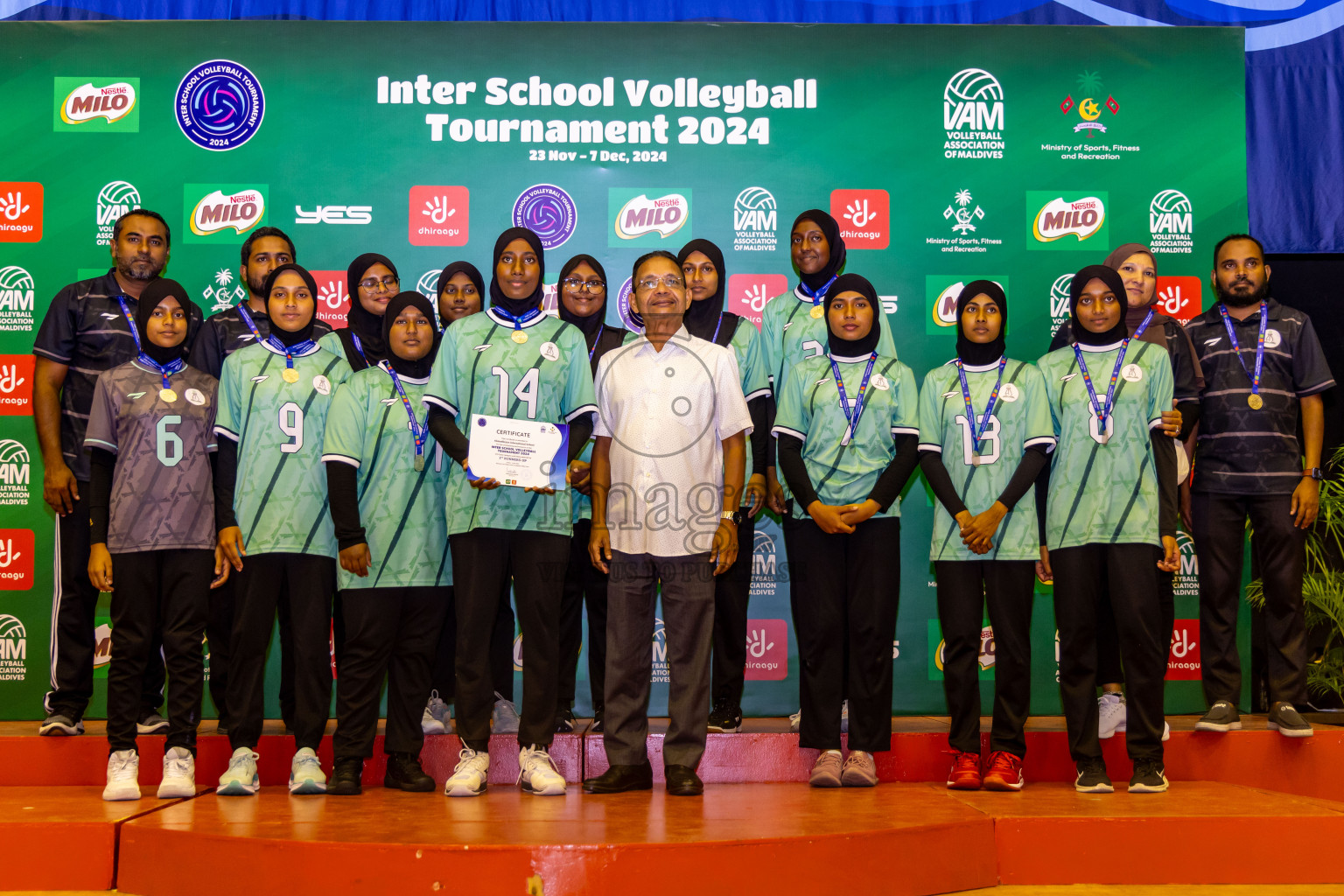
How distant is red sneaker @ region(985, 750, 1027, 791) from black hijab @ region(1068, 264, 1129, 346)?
1.59 metres

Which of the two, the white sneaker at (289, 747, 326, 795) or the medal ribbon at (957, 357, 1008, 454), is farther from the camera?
the medal ribbon at (957, 357, 1008, 454)

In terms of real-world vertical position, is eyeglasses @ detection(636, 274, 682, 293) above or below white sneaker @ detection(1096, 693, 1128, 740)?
above

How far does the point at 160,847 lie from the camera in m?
3.14

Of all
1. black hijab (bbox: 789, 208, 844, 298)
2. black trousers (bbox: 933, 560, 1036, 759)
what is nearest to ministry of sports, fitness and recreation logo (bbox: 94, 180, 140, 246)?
black hijab (bbox: 789, 208, 844, 298)

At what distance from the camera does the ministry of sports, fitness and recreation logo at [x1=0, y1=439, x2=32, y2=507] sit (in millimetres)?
5176

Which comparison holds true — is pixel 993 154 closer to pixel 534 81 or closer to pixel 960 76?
pixel 960 76

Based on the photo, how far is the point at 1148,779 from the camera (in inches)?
149

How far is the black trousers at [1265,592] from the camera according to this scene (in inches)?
173

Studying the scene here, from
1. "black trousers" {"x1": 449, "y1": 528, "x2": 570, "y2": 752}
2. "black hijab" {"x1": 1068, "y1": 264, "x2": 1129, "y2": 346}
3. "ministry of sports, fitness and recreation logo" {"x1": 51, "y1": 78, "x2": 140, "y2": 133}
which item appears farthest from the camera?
"ministry of sports, fitness and recreation logo" {"x1": 51, "y1": 78, "x2": 140, "y2": 133}

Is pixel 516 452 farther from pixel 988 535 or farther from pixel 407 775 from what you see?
pixel 988 535

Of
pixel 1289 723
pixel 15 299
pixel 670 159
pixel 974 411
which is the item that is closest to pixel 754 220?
pixel 670 159

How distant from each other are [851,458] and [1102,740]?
1.62 metres

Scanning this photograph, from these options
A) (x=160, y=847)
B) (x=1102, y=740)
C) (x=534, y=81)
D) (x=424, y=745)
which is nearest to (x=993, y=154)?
(x=534, y=81)

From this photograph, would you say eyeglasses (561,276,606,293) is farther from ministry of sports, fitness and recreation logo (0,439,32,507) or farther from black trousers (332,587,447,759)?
ministry of sports, fitness and recreation logo (0,439,32,507)
